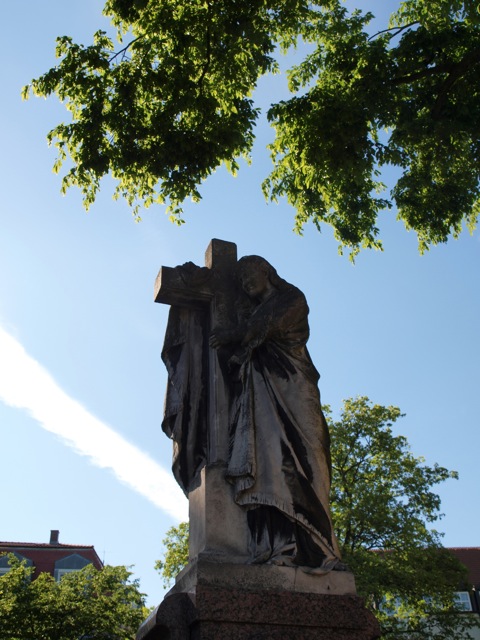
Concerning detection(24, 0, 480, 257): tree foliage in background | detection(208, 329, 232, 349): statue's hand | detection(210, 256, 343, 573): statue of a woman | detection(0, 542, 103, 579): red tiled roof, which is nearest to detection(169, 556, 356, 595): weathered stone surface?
detection(210, 256, 343, 573): statue of a woman

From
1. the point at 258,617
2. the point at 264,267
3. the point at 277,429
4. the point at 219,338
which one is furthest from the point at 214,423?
the point at 258,617

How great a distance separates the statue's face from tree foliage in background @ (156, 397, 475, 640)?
17.2 m

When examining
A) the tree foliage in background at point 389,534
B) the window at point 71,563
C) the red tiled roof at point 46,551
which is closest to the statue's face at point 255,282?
the tree foliage in background at point 389,534

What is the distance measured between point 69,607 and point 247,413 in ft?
63.6

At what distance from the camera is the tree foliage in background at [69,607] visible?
72.9 ft

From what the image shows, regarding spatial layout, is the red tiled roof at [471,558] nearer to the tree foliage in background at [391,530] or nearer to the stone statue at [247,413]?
the tree foliage in background at [391,530]

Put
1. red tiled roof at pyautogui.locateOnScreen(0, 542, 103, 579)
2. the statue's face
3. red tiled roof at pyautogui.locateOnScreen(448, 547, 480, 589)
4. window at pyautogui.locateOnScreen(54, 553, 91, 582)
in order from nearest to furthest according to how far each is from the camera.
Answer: the statue's face
window at pyautogui.locateOnScreen(54, 553, 91, 582)
red tiled roof at pyautogui.locateOnScreen(0, 542, 103, 579)
red tiled roof at pyautogui.locateOnScreen(448, 547, 480, 589)

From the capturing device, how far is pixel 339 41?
12.7m

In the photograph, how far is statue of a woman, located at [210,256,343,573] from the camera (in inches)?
224

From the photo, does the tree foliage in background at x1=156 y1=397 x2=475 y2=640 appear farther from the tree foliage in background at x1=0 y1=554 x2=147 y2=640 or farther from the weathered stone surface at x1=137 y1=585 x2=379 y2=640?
the weathered stone surface at x1=137 y1=585 x2=379 y2=640

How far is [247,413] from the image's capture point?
6152 mm

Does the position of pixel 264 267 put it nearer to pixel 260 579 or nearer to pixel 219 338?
pixel 219 338

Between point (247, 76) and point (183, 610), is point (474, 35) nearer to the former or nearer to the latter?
point (247, 76)

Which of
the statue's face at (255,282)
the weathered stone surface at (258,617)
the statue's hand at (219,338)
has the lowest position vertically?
the weathered stone surface at (258,617)
